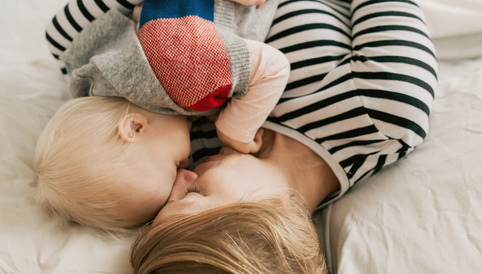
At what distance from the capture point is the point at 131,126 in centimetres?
76

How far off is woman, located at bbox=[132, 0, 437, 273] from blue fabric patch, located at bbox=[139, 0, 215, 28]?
21 cm

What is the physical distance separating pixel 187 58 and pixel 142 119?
0.17 metres

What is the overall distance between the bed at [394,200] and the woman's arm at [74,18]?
0.57 feet

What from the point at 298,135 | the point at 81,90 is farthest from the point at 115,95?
the point at 298,135

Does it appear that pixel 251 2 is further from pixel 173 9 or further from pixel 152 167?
pixel 152 167

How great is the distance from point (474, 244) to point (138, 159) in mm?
649

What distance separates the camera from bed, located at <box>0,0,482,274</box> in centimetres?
67

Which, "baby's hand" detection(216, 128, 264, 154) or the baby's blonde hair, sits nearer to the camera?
the baby's blonde hair

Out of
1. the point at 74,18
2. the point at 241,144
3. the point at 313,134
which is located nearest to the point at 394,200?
the point at 313,134

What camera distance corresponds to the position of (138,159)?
28.1 inches

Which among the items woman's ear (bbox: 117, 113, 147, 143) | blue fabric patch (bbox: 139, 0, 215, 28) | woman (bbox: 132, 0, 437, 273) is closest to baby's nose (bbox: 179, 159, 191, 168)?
woman (bbox: 132, 0, 437, 273)

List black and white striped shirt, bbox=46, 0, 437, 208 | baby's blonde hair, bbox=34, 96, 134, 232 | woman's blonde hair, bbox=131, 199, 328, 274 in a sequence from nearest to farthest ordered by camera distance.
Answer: woman's blonde hair, bbox=131, 199, 328, 274 → baby's blonde hair, bbox=34, 96, 134, 232 → black and white striped shirt, bbox=46, 0, 437, 208

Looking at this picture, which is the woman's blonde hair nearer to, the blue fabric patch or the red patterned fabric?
the red patterned fabric

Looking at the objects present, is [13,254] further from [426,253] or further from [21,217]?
[426,253]
